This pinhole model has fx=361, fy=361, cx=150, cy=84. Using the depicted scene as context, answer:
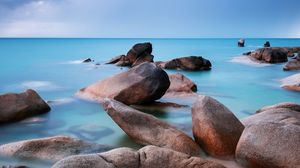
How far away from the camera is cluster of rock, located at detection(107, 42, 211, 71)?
22.1 metres

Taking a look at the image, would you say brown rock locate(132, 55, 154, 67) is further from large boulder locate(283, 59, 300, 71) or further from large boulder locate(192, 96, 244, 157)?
large boulder locate(192, 96, 244, 157)

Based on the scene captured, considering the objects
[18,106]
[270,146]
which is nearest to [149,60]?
[18,106]

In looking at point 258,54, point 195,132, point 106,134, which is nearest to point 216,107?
point 195,132

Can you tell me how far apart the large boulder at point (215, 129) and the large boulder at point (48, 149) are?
1.65m

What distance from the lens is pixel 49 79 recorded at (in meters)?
17.7

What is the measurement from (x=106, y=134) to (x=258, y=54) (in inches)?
993

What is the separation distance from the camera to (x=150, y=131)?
6.24 meters

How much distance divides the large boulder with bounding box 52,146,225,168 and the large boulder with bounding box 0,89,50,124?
445 cm

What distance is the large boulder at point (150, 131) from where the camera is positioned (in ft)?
19.4

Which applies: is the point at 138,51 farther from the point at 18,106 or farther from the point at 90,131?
the point at 90,131

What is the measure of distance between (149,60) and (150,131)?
718 inches

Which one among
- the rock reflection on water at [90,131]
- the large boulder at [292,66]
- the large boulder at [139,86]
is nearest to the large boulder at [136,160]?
the rock reflection on water at [90,131]

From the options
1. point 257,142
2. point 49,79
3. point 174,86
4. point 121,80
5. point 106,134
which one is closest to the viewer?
A: point 257,142

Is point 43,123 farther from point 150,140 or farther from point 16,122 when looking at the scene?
point 150,140
